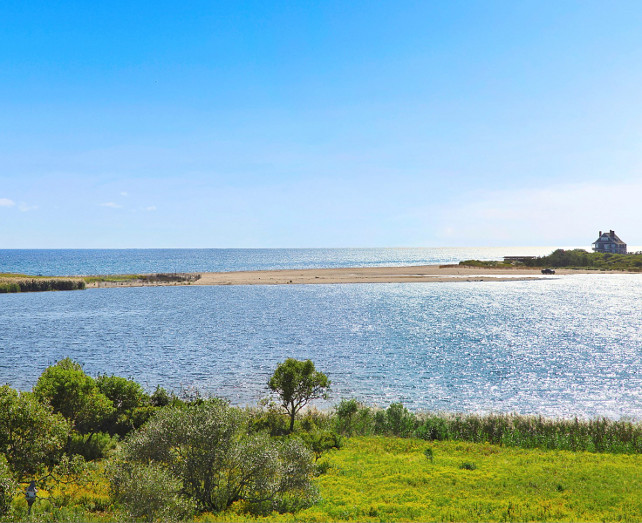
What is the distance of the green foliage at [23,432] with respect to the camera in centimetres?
1672

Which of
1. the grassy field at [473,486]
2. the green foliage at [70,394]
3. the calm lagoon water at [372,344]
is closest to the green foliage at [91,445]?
the green foliage at [70,394]

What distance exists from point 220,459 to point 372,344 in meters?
51.5

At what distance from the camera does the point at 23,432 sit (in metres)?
17.1

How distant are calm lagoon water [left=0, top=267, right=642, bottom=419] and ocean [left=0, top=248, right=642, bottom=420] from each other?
246mm

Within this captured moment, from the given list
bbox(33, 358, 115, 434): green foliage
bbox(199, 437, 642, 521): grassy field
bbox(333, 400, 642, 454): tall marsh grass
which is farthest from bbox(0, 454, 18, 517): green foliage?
bbox(333, 400, 642, 454): tall marsh grass

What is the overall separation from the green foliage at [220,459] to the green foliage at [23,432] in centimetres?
328

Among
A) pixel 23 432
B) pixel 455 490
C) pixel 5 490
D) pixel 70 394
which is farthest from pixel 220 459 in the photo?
pixel 70 394

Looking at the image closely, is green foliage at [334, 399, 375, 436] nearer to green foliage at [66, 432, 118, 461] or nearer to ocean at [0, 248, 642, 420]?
ocean at [0, 248, 642, 420]

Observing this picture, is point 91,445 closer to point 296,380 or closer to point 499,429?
point 296,380

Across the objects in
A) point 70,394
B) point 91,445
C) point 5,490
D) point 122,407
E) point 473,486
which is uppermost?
point 5,490

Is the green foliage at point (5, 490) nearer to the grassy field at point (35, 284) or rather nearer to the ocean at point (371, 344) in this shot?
the ocean at point (371, 344)

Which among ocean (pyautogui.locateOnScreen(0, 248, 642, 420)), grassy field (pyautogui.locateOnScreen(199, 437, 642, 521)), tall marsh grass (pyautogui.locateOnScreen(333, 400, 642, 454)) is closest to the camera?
grassy field (pyautogui.locateOnScreen(199, 437, 642, 521))

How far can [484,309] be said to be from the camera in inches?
4065

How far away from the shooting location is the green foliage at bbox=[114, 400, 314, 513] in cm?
1836
